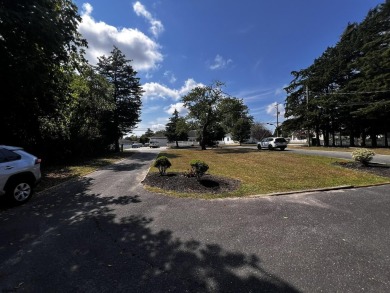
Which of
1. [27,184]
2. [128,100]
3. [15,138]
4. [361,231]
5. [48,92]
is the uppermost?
[128,100]

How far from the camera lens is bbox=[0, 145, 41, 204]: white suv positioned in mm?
6309

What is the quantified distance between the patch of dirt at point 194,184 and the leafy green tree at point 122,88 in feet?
85.9

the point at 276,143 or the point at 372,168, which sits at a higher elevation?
the point at 276,143

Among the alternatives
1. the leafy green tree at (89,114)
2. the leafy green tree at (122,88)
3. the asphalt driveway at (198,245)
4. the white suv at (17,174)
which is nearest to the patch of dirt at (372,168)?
the asphalt driveway at (198,245)

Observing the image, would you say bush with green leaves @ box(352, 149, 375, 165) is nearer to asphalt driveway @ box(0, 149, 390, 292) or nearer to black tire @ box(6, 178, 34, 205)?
asphalt driveway @ box(0, 149, 390, 292)

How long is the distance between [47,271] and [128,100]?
33.5 meters

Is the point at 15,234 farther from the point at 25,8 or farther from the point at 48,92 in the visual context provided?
the point at 48,92

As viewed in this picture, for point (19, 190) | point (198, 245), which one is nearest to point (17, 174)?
point (19, 190)

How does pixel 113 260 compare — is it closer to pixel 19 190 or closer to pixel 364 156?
pixel 19 190

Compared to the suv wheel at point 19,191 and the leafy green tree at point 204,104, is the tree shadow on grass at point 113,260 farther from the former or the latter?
the leafy green tree at point 204,104

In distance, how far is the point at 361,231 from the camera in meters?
4.64

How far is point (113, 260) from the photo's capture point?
12.0ft

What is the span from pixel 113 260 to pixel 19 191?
5005 mm

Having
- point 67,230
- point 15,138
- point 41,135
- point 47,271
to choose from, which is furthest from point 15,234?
point 41,135
